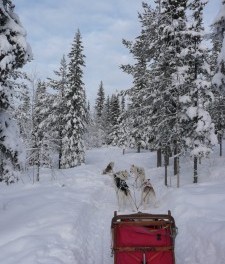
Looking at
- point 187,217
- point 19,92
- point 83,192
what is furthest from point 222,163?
point 19,92

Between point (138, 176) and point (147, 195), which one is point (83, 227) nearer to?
point (147, 195)

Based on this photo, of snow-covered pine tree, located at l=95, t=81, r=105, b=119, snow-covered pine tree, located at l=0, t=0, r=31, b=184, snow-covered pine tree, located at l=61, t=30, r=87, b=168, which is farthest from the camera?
snow-covered pine tree, located at l=95, t=81, r=105, b=119

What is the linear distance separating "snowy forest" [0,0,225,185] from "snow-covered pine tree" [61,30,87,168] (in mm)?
115

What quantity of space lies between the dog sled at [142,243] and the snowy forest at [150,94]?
5.18 m

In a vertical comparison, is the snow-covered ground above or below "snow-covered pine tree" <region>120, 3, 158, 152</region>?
below

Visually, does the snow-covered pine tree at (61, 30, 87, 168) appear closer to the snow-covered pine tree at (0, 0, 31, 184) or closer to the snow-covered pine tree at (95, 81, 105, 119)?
the snow-covered pine tree at (0, 0, 31, 184)

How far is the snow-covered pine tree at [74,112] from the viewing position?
1704 inches

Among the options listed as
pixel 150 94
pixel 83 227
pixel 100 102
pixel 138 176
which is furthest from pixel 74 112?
pixel 100 102

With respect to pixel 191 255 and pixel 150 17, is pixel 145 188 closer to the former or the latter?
pixel 191 255

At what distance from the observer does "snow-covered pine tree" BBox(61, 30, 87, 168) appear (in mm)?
43281

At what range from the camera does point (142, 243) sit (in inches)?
309

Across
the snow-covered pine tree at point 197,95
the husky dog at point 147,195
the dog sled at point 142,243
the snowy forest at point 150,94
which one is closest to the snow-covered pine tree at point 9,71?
the snowy forest at point 150,94

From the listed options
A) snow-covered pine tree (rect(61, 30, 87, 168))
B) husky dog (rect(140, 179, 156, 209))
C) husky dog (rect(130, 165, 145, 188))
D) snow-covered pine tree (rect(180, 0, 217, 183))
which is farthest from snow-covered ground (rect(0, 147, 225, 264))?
snow-covered pine tree (rect(61, 30, 87, 168))

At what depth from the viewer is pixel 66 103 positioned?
4353cm
